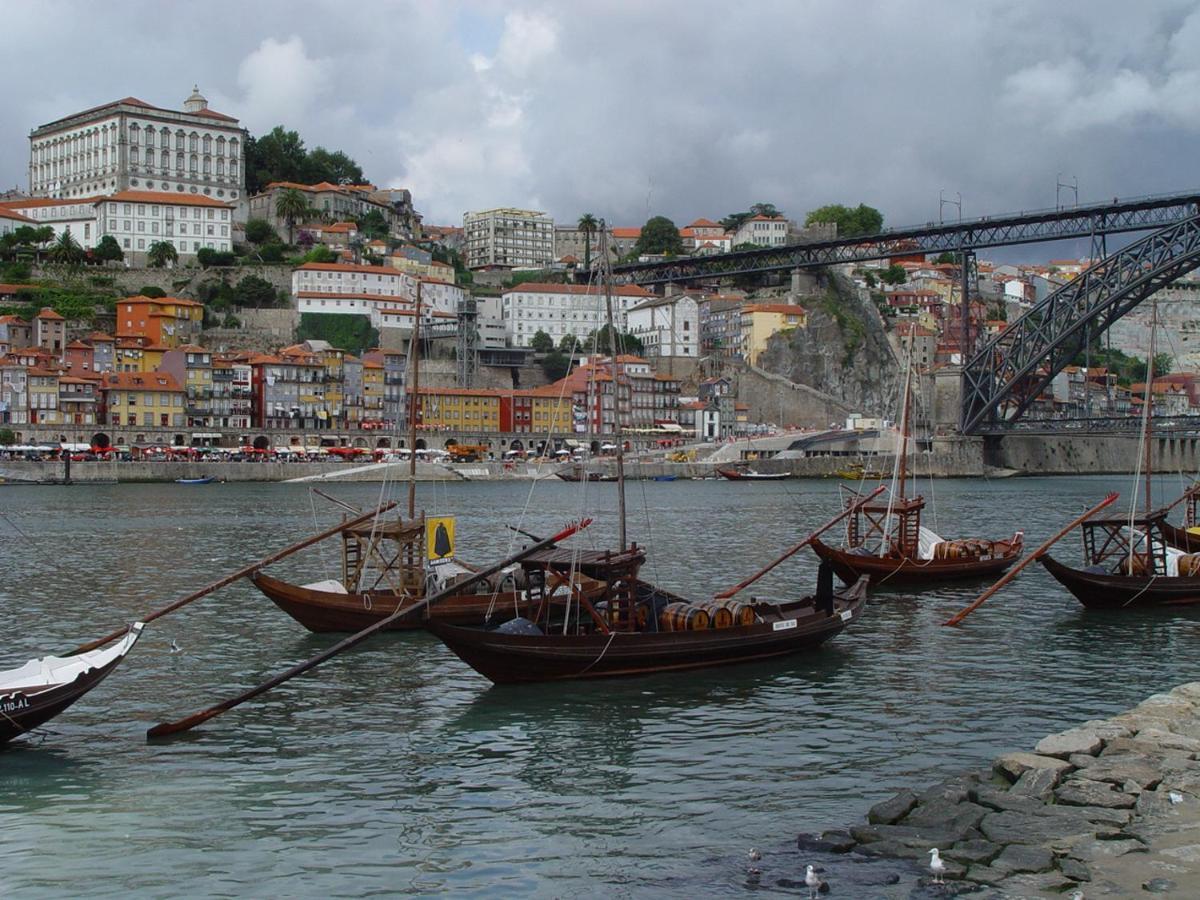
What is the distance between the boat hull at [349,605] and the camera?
1747cm

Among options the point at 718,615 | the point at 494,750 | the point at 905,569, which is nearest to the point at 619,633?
the point at 718,615

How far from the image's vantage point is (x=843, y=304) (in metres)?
100

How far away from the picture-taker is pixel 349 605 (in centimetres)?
1772

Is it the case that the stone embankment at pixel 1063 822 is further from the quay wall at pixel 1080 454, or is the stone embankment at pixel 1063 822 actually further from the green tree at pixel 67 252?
the green tree at pixel 67 252

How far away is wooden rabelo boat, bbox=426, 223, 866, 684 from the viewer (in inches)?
544

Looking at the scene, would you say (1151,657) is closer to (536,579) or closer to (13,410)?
(536,579)

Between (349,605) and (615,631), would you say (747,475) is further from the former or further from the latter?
(615,631)

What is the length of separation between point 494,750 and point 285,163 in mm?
110089

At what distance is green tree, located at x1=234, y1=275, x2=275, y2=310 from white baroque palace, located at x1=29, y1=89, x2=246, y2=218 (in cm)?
1360

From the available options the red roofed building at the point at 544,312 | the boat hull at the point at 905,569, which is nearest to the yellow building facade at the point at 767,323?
the red roofed building at the point at 544,312

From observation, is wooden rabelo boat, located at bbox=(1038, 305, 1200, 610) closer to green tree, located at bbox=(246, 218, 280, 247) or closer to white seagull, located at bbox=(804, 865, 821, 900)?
white seagull, located at bbox=(804, 865, 821, 900)

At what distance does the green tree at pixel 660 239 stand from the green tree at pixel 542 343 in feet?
90.6

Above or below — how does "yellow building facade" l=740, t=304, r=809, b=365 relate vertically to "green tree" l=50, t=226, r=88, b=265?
below

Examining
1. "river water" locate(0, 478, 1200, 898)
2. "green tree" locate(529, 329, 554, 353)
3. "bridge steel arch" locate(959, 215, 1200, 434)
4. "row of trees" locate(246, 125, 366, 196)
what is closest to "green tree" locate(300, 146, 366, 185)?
"row of trees" locate(246, 125, 366, 196)
